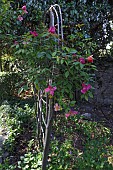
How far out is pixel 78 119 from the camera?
3.36 meters

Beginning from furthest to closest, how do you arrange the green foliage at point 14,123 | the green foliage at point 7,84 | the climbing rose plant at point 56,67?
the green foliage at point 7,84, the green foliage at point 14,123, the climbing rose plant at point 56,67

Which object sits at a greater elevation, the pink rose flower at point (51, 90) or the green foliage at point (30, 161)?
the pink rose flower at point (51, 90)

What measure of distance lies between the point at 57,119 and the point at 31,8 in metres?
1.79

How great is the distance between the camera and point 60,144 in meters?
2.61

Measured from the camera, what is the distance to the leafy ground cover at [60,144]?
2.21 meters

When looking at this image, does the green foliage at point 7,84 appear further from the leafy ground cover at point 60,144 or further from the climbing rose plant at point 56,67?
the climbing rose plant at point 56,67

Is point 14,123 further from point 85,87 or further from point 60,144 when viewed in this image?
point 85,87

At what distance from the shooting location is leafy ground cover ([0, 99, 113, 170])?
86.9 inches

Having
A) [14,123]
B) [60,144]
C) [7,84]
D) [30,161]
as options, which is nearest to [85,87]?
[30,161]

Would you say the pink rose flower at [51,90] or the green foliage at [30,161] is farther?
the green foliage at [30,161]

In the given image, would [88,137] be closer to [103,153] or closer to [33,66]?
[103,153]

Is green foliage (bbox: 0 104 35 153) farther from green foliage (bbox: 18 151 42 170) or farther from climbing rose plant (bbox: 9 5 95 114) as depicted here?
climbing rose plant (bbox: 9 5 95 114)

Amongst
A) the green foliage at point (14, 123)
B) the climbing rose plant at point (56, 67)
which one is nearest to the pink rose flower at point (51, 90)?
the climbing rose plant at point (56, 67)

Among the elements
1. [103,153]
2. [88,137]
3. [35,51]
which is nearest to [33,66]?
[35,51]
